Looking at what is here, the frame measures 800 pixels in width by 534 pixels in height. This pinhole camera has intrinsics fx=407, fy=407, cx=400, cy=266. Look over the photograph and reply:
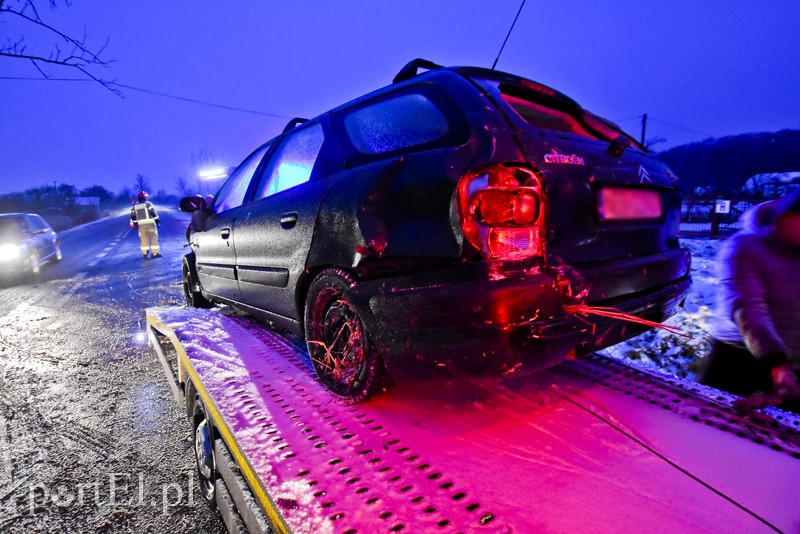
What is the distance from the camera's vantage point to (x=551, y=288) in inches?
55.6

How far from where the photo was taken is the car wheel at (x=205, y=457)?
2.02m

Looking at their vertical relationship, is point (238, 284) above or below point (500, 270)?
below

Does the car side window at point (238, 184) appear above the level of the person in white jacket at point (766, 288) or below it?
above

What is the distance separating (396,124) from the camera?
1.81 metres

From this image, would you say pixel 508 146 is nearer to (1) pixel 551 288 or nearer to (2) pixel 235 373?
(1) pixel 551 288

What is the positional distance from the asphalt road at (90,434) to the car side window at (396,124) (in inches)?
78.4

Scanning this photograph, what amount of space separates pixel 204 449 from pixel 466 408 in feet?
4.55

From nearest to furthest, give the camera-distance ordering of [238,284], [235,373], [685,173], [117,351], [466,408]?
[466,408] → [235,373] → [238,284] → [117,351] → [685,173]

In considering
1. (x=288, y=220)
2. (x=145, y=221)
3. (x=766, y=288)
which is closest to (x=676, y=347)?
(x=766, y=288)

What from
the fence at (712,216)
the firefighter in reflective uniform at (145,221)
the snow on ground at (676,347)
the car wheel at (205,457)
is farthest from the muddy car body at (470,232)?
the firefighter in reflective uniform at (145,221)

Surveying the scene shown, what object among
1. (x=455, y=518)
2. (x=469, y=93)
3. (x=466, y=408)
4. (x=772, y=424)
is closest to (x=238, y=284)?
(x=466, y=408)

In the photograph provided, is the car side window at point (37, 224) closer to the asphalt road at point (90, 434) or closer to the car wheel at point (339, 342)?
the asphalt road at point (90, 434)

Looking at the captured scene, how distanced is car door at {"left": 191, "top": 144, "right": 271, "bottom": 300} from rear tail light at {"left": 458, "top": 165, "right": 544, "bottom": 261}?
7.20 ft

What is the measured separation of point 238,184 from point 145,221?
9.79 meters
